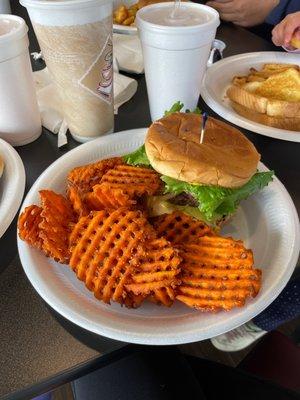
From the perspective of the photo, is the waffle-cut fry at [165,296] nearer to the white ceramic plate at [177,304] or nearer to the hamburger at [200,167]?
the white ceramic plate at [177,304]

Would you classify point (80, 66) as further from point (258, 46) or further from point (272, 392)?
point (258, 46)

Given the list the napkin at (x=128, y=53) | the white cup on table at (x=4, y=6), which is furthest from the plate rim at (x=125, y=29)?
the white cup on table at (x=4, y=6)

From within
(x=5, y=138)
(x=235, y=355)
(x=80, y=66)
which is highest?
(x=80, y=66)

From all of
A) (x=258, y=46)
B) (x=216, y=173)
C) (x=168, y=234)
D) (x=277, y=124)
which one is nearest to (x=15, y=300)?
(x=168, y=234)

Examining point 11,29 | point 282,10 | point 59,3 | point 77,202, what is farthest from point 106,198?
point 282,10

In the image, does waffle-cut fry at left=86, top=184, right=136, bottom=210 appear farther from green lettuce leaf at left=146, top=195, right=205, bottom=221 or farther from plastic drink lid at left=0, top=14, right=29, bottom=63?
plastic drink lid at left=0, top=14, right=29, bottom=63
